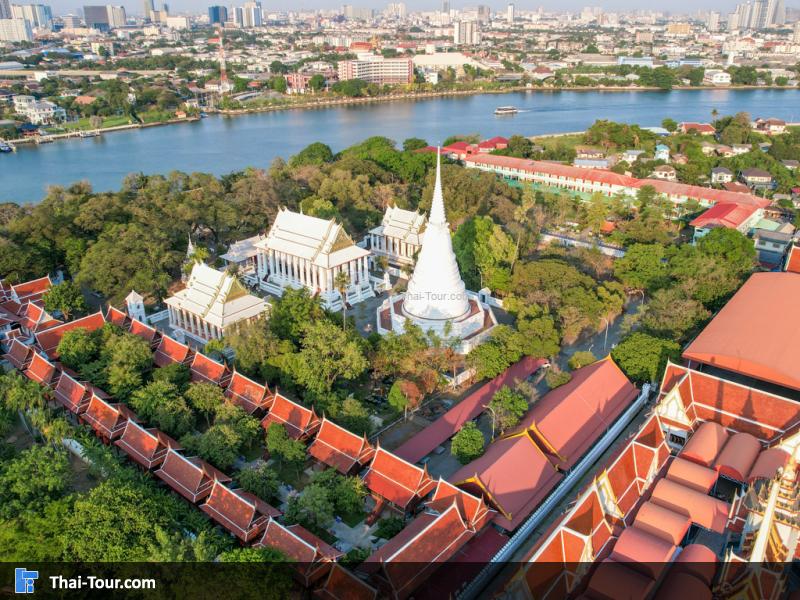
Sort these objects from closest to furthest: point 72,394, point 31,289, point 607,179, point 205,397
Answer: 1. point 205,397
2. point 72,394
3. point 31,289
4. point 607,179

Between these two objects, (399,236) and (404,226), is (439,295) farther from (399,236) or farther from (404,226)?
(404,226)

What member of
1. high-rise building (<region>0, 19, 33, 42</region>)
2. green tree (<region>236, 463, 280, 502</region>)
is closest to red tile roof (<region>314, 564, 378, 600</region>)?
green tree (<region>236, 463, 280, 502</region>)

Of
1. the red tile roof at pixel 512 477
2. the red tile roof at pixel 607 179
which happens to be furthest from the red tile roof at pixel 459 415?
the red tile roof at pixel 607 179

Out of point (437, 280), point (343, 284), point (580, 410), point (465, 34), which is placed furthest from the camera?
point (465, 34)

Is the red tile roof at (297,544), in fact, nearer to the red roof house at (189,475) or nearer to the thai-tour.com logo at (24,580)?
the red roof house at (189,475)

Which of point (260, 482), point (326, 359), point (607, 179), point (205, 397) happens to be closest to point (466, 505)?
point (260, 482)

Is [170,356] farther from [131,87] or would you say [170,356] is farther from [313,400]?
[131,87]

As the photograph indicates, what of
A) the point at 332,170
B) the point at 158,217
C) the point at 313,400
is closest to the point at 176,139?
the point at 332,170
